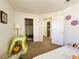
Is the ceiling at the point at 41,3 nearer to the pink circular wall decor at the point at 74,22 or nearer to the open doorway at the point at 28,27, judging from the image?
the pink circular wall decor at the point at 74,22

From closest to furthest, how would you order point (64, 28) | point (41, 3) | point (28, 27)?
point (41, 3) → point (64, 28) → point (28, 27)

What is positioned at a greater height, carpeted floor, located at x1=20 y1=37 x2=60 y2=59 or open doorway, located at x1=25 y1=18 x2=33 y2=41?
open doorway, located at x1=25 y1=18 x2=33 y2=41

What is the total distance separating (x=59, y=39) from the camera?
5094 mm

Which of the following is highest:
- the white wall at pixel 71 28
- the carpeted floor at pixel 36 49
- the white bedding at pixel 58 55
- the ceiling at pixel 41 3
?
the ceiling at pixel 41 3

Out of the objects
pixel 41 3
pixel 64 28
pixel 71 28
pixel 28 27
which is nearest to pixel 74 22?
pixel 71 28

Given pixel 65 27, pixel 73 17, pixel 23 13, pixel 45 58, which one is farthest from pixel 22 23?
pixel 45 58

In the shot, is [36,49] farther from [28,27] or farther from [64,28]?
[28,27]

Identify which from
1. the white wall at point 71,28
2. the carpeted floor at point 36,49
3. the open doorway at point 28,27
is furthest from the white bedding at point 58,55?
the open doorway at point 28,27

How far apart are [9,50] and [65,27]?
10.4 feet

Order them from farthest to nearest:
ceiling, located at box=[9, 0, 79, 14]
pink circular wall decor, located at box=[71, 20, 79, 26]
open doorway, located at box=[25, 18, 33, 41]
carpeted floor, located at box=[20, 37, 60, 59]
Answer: open doorway, located at box=[25, 18, 33, 41] → pink circular wall decor, located at box=[71, 20, 79, 26] → ceiling, located at box=[9, 0, 79, 14] → carpeted floor, located at box=[20, 37, 60, 59]

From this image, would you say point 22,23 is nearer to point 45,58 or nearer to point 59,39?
point 59,39

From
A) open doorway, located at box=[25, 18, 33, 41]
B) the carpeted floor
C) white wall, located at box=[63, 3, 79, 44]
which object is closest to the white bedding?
the carpeted floor

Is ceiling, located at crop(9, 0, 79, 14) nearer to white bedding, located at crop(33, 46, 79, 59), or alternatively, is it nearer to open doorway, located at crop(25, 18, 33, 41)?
white bedding, located at crop(33, 46, 79, 59)

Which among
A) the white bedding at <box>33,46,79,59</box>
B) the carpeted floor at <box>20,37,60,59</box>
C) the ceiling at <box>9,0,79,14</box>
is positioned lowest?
the carpeted floor at <box>20,37,60,59</box>
